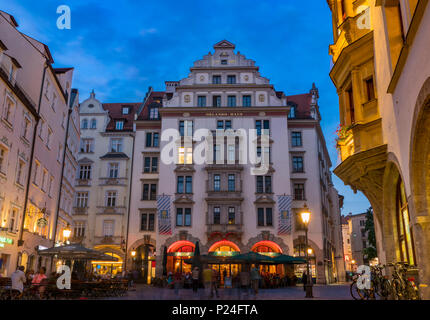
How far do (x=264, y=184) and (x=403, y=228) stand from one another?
3064 cm

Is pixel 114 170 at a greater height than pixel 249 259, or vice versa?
pixel 114 170

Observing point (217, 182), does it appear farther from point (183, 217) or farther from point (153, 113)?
point (153, 113)

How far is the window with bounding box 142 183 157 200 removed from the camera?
1853 inches

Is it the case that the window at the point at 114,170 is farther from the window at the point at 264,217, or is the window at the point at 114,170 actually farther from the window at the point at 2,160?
the window at the point at 2,160

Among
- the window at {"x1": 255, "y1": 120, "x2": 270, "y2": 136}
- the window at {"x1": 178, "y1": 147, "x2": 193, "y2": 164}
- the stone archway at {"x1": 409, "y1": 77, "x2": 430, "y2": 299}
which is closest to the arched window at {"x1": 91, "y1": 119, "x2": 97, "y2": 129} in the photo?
the window at {"x1": 178, "y1": 147, "x2": 193, "y2": 164}

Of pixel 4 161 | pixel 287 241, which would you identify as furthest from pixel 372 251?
pixel 4 161

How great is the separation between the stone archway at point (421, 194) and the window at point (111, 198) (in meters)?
42.1

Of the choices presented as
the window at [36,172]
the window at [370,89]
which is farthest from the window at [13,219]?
the window at [370,89]

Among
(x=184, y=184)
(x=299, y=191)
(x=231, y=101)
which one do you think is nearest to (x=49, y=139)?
(x=184, y=184)

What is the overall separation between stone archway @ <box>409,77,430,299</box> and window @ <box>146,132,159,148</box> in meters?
40.1

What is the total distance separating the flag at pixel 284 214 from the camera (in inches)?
1682

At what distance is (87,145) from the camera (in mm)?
51625
